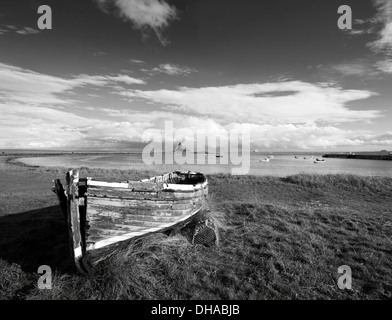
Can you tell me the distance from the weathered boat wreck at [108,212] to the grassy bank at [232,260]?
429 mm

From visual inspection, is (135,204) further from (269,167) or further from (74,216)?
(269,167)

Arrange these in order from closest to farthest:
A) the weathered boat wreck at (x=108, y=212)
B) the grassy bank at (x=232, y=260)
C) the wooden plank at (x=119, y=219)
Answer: the grassy bank at (x=232, y=260) < the weathered boat wreck at (x=108, y=212) < the wooden plank at (x=119, y=219)

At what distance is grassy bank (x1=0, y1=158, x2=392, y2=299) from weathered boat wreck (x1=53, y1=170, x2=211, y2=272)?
16.9 inches

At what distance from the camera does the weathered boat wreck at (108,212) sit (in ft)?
19.6

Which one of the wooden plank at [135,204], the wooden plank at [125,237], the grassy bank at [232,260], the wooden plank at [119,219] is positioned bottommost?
the grassy bank at [232,260]

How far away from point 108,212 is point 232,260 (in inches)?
149

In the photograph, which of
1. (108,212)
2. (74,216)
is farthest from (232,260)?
(74,216)

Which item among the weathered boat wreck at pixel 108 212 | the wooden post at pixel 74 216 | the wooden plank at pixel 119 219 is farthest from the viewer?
the wooden plank at pixel 119 219

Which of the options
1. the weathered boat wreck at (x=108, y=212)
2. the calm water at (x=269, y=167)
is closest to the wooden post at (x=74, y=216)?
the weathered boat wreck at (x=108, y=212)

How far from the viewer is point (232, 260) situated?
686cm

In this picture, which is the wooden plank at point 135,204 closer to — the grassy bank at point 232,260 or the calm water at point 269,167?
the grassy bank at point 232,260

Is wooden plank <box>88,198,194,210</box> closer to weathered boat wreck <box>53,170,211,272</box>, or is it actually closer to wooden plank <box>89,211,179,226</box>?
weathered boat wreck <box>53,170,211,272</box>
